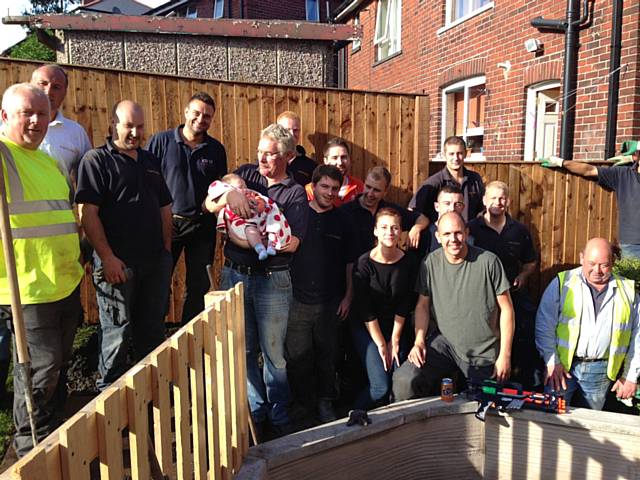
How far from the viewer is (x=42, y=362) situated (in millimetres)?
2789

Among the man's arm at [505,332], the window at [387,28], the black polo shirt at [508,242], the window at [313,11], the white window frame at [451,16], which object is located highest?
the window at [313,11]

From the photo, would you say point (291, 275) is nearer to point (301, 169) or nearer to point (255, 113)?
point (301, 169)

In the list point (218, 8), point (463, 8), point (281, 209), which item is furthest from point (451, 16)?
point (218, 8)

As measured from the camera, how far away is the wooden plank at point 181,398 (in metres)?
2.16

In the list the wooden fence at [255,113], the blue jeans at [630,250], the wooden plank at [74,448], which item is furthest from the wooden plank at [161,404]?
the blue jeans at [630,250]

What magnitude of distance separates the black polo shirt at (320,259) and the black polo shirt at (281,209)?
0.31 m

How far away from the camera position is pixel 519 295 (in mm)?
4863

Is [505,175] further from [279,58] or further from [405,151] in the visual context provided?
[279,58]

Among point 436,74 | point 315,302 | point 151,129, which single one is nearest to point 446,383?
point 315,302

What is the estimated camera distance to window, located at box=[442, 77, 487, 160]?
380 inches

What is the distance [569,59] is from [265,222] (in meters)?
5.33

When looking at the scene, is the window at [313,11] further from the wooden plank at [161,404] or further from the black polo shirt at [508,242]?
the wooden plank at [161,404]

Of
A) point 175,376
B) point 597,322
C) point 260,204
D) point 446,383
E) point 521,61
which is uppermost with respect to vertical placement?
point 521,61

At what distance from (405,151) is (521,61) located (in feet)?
11.9
